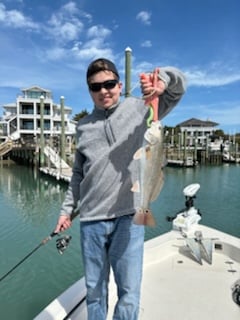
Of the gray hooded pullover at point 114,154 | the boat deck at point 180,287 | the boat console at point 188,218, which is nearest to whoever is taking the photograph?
the gray hooded pullover at point 114,154

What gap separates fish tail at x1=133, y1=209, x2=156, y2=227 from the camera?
61.6 inches

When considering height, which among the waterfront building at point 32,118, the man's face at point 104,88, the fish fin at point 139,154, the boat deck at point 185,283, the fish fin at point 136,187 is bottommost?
the boat deck at point 185,283

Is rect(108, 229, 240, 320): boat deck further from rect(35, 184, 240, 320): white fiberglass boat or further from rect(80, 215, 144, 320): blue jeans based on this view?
rect(80, 215, 144, 320): blue jeans

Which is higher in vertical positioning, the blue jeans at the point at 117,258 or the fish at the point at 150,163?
the fish at the point at 150,163

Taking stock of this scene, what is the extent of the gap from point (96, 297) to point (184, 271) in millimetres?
1683

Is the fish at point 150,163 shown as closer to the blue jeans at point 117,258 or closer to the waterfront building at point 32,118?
the blue jeans at point 117,258

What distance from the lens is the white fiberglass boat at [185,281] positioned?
2402 millimetres

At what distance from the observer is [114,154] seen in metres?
1.68

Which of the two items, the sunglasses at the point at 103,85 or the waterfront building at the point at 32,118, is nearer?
the sunglasses at the point at 103,85

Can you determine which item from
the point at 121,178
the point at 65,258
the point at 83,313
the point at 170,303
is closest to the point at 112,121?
the point at 121,178

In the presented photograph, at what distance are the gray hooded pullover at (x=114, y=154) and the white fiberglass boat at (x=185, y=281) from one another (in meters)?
1.10

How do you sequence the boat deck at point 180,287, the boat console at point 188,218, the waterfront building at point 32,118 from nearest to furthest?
the boat deck at point 180,287 < the boat console at point 188,218 < the waterfront building at point 32,118

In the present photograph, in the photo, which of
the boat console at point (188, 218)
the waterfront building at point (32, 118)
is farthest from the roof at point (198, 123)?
the boat console at point (188, 218)

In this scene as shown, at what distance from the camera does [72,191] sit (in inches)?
77.4
